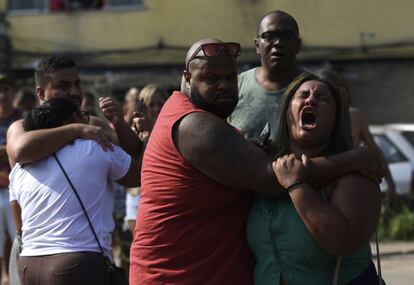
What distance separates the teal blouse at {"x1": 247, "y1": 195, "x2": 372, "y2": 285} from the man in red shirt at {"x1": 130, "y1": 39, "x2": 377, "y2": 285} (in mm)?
84

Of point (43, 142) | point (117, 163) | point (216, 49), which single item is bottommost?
point (117, 163)

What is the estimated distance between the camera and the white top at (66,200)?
495 centimetres

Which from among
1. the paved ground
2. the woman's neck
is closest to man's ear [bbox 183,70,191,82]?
the woman's neck

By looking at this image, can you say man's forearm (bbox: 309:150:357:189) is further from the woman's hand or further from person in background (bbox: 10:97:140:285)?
person in background (bbox: 10:97:140:285)

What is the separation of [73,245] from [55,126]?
0.65 meters

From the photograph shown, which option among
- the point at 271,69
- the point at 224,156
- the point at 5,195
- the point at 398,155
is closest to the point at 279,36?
the point at 271,69

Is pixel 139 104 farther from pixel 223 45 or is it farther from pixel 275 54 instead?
pixel 223 45

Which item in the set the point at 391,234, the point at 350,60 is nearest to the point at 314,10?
the point at 350,60

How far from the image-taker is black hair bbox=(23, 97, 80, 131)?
16.9 ft

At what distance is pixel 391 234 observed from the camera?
43.3ft

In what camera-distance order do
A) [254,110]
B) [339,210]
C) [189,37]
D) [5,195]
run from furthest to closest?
1. [189,37]
2. [5,195]
3. [254,110]
4. [339,210]

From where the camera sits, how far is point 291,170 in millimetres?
3725

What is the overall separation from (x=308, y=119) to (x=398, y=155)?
1038 centimetres

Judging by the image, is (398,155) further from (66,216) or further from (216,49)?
(216,49)
